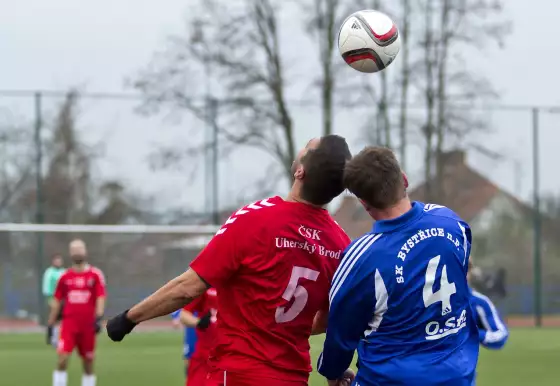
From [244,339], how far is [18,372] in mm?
9283

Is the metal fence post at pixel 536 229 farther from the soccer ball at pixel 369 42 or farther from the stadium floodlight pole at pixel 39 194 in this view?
the soccer ball at pixel 369 42

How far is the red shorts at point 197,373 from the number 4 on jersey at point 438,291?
105 inches

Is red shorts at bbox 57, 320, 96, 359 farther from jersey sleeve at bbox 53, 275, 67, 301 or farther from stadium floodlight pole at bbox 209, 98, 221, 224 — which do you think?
stadium floodlight pole at bbox 209, 98, 221, 224

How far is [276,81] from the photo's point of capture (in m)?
25.7

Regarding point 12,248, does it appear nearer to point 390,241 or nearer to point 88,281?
point 88,281

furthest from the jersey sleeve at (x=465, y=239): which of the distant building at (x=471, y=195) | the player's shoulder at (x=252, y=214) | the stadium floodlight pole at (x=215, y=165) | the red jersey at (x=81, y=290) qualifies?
the distant building at (x=471, y=195)

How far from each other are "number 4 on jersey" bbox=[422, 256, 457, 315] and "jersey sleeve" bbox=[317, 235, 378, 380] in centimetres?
16

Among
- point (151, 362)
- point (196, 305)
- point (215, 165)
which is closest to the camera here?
point (196, 305)

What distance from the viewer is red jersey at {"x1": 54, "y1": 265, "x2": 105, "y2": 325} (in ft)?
35.7

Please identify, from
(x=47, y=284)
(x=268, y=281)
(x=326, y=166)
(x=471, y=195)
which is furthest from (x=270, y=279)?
(x=471, y=195)

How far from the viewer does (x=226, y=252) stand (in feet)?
12.1

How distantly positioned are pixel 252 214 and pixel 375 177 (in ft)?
1.89

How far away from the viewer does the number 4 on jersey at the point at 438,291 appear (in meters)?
3.41

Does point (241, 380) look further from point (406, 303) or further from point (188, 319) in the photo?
point (188, 319)
